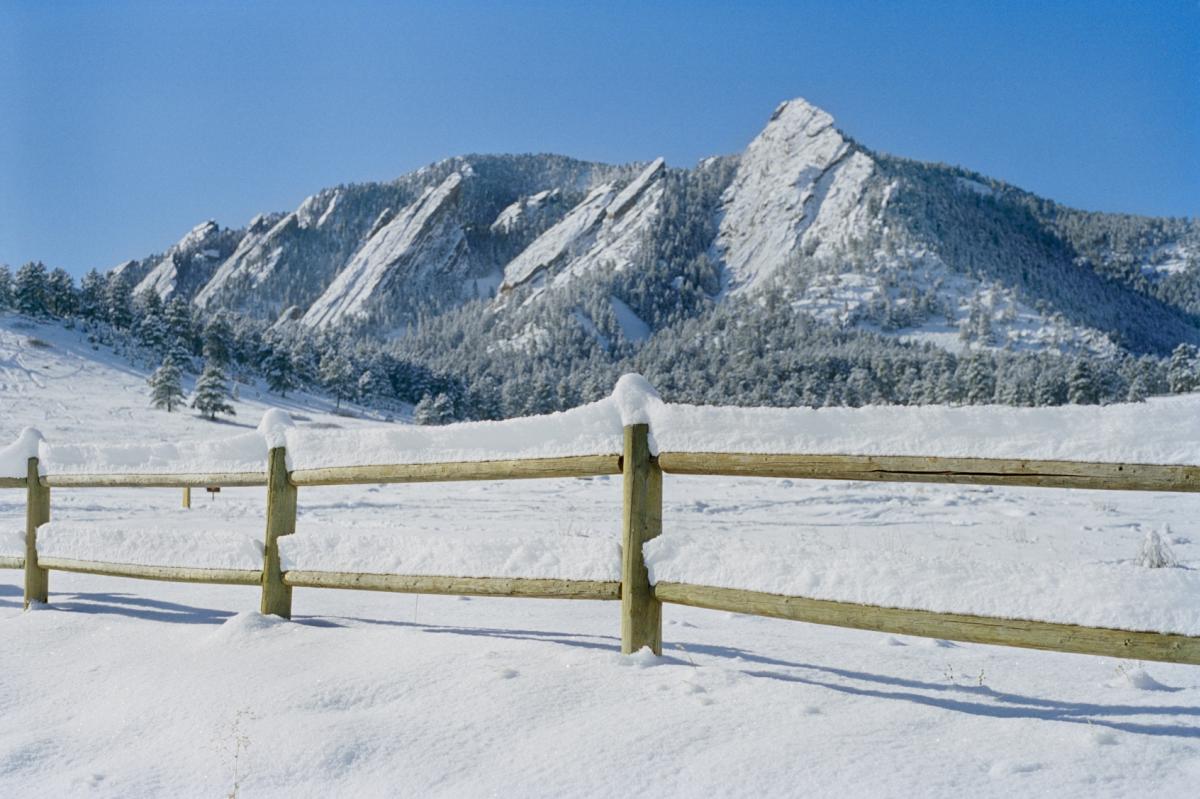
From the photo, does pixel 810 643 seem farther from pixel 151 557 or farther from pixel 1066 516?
pixel 1066 516

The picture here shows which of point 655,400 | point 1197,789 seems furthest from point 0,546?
point 1197,789

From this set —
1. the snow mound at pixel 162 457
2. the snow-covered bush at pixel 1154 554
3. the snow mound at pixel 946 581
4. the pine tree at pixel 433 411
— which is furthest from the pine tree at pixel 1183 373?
the snow mound at pixel 162 457

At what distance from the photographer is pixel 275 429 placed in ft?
17.4

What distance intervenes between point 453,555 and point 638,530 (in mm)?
1166

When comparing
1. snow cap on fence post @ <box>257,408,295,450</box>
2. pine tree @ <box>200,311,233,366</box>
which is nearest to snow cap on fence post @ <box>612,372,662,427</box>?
snow cap on fence post @ <box>257,408,295,450</box>

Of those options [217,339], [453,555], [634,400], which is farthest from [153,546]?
[217,339]

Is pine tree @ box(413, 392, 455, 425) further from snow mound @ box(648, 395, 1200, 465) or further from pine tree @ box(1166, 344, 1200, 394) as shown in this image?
pine tree @ box(1166, 344, 1200, 394)

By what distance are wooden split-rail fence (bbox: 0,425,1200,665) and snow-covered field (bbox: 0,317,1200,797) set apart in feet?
0.37

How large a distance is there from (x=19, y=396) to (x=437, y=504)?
42.9 m

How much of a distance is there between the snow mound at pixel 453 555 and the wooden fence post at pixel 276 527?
109mm

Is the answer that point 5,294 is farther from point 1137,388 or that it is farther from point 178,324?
point 1137,388

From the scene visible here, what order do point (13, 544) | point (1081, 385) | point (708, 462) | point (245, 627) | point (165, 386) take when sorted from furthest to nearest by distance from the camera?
point (1081, 385)
point (165, 386)
point (13, 544)
point (245, 627)
point (708, 462)

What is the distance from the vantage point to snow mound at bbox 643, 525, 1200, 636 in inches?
117

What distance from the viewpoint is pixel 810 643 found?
5.23 m
